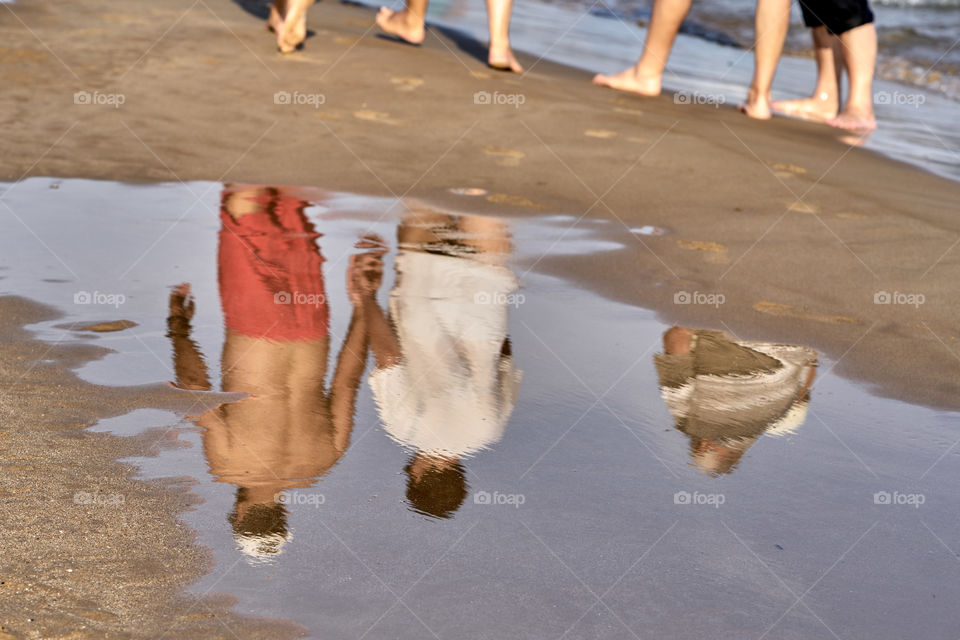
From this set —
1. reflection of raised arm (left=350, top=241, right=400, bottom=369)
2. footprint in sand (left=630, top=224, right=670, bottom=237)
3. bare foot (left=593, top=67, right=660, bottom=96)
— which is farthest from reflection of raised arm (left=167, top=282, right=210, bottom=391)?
bare foot (left=593, top=67, right=660, bottom=96)

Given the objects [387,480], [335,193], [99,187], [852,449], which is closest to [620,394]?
[852,449]

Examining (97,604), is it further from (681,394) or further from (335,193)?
(335,193)

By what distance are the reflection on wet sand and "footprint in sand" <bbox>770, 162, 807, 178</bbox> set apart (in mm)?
1692

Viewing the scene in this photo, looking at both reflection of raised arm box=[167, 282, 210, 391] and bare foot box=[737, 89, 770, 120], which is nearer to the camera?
reflection of raised arm box=[167, 282, 210, 391]

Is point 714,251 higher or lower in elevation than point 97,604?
lower

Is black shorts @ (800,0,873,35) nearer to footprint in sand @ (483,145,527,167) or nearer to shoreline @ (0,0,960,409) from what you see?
shoreline @ (0,0,960,409)

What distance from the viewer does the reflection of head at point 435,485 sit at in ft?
6.39

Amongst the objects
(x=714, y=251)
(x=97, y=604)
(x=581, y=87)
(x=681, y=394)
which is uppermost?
(x=97, y=604)

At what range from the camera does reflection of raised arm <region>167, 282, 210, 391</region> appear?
2.37 metres

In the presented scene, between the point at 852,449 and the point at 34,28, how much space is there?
4.77 metres

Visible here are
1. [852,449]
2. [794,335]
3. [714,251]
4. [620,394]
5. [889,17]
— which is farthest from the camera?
[889,17]

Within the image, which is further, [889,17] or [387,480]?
[889,17]

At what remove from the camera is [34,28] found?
5520 millimetres

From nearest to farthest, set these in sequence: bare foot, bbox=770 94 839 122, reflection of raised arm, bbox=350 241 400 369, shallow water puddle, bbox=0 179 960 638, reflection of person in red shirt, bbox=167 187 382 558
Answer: shallow water puddle, bbox=0 179 960 638 < reflection of person in red shirt, bbox=167 187 382 558 < reflection of raised arm, bbox=350 241 400 369 < bare foot, bbox=770 94 839 122
